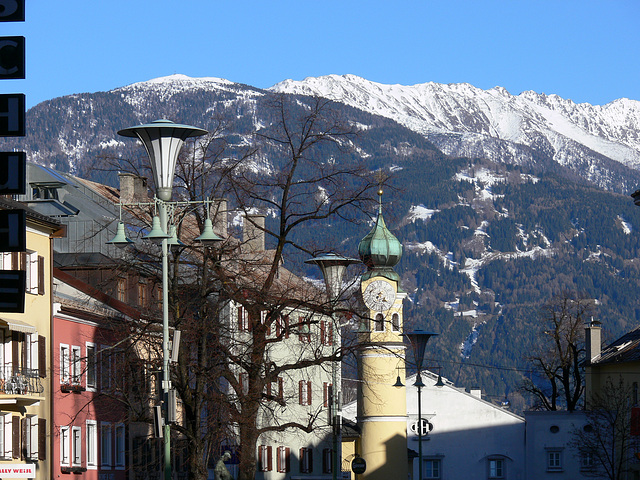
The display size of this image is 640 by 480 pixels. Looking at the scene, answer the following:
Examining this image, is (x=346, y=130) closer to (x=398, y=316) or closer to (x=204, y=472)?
(x=204, y=472)

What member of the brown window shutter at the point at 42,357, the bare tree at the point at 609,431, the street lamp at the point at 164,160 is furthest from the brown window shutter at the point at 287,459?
the street lamp at the point at 164,160

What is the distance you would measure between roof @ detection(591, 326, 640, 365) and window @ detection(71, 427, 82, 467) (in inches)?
1843

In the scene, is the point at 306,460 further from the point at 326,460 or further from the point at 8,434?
the point at 8,434

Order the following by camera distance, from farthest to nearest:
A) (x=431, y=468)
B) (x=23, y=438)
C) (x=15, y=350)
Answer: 1. (x=431, y=468)
2. (x=15, y=350)
3. (x=23, y=438)

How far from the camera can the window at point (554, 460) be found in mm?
102625

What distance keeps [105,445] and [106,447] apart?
90 mm

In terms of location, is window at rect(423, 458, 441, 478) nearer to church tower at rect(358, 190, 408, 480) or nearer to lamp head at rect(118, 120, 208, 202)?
church tower at rect(358, 190, 408, 480)

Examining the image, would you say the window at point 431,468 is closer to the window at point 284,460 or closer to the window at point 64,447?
the window at point 284,460

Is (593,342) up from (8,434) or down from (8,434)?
up

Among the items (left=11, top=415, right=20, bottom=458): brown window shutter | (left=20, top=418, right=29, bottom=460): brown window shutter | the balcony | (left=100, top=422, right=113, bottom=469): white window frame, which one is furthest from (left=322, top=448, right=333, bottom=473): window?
(left=11, top=415, right=20, bottom=458): brown window shutter

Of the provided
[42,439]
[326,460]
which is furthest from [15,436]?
[326,460]

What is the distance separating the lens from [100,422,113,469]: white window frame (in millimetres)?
57031

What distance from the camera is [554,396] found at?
10206 centimetres

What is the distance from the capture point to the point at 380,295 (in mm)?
94125
